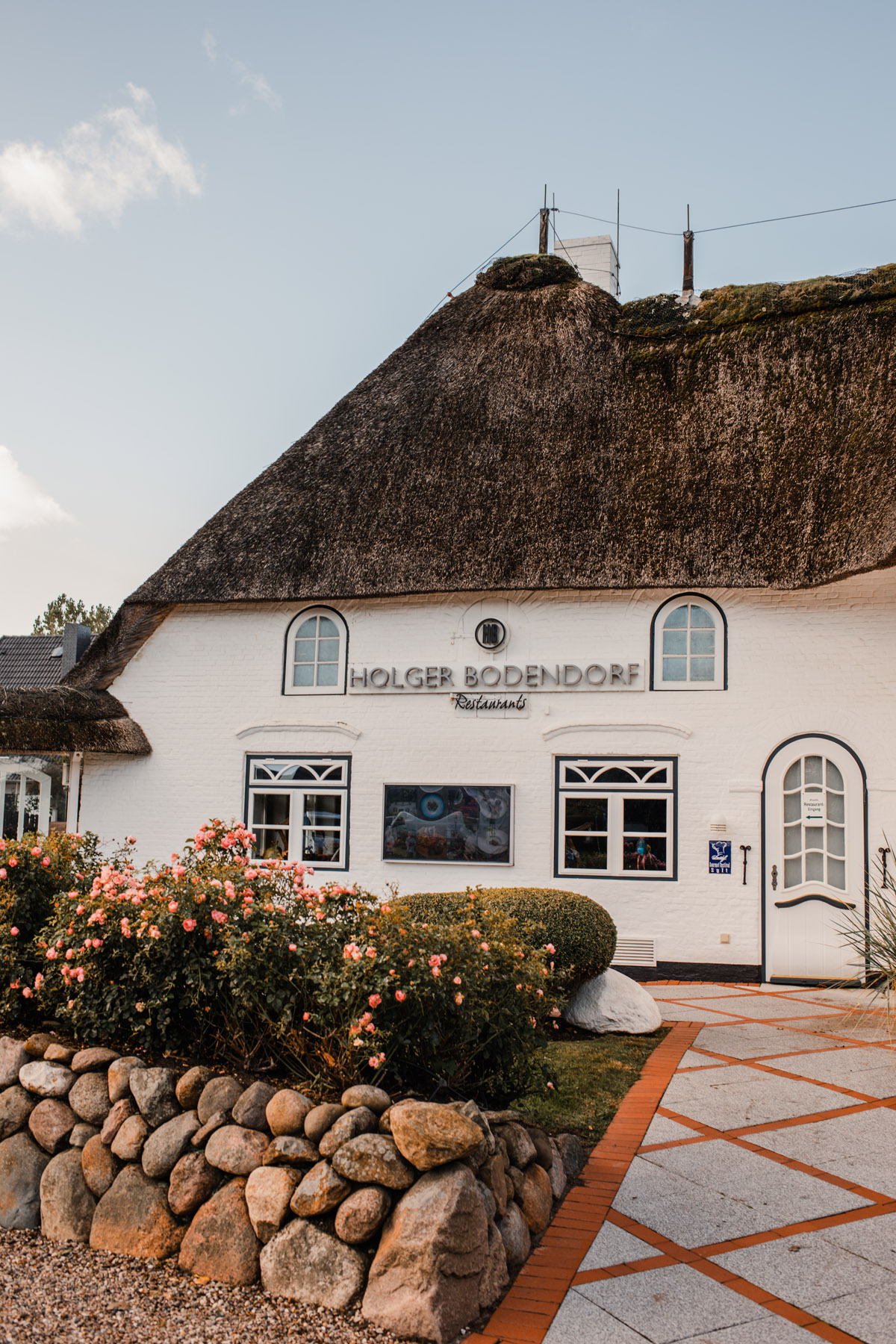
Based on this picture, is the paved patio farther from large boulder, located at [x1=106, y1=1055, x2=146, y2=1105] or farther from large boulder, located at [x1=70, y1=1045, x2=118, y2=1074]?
large boulder, located at [x1=70, y1=1045, x2=118, y2=1074]

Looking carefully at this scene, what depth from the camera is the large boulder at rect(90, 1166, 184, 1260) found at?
410 cm

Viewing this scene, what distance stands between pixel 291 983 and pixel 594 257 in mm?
14358

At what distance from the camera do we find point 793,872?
1062cm

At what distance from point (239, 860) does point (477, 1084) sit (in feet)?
Answer: 5.87

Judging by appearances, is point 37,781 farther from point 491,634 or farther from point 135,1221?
point 135,1221

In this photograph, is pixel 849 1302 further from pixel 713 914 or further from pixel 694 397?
pixel 694 397

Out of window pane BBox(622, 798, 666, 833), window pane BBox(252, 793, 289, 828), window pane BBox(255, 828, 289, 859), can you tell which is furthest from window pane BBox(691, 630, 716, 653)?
window pane BBox(255, 828, 289, 859)

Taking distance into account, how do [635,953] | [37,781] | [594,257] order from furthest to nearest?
[594,257]
[37,781]
[635,953]

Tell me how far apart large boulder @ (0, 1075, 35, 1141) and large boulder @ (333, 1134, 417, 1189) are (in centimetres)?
173

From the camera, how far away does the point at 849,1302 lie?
12.0ft

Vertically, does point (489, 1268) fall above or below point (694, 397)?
below

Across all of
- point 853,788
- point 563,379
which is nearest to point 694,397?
point 563,379

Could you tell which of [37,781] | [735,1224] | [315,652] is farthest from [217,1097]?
[37,781]

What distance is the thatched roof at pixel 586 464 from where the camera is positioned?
1070 cm
